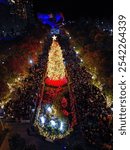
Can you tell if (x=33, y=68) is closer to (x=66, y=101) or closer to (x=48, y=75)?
(x=48, y=75)

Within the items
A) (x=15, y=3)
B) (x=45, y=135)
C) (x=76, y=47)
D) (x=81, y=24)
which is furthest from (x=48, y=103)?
(x=15, y=3)

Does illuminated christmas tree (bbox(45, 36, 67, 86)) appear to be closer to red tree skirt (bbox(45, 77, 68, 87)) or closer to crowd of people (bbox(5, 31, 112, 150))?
red tree skirt (bbox(45, 77, 68, 87))

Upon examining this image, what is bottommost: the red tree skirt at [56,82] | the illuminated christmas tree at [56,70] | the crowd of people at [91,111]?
the crowd of people at [91,111]

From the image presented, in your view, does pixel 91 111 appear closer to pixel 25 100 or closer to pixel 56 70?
pixel 56 70

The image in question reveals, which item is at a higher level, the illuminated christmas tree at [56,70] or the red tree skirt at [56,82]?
the illuminated christmas tree at [56,70]

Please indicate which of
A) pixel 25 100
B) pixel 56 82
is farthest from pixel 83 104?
pixel 25 100

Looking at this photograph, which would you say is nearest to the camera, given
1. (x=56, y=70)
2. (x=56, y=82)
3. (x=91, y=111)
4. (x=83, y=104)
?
(x=91, y=111)

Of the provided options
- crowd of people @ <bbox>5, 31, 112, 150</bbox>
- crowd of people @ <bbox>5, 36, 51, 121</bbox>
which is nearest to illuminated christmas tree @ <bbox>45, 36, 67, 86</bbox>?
crowd of people @ <bbox>5, 31, 112, 150</bbox>

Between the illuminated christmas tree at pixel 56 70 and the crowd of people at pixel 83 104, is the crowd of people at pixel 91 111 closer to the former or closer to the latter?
the crowd of people at pixel 83 104

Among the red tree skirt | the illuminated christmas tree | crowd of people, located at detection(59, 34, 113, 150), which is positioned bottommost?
crowd of people, located at detection(59, 34, 113, 150)

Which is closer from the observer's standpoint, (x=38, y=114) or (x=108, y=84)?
(x=38, y=114)

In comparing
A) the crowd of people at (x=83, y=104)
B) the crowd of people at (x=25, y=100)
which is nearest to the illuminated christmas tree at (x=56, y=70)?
the crowd of people at (x=83, y=104)
